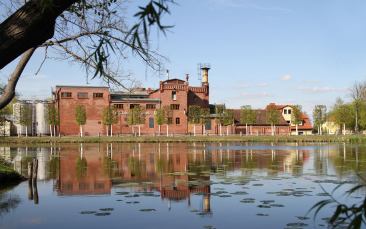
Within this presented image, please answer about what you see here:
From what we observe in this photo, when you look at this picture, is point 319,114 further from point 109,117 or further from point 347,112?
point 109,117

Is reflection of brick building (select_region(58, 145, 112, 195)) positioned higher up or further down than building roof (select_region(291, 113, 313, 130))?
further down

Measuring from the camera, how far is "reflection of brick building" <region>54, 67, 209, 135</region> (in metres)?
77.9

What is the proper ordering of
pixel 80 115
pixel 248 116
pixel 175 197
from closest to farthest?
1. pixel 175 197
2. pixel 80 115
3. pixel 248 116

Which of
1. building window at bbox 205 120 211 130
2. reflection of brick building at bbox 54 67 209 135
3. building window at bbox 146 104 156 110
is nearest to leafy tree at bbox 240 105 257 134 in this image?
building window at bbox 205 120 211 130

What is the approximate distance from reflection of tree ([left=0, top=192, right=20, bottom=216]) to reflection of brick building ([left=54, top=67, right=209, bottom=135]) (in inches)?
2327

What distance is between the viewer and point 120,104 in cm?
8062

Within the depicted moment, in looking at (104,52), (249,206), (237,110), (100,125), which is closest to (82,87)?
(100,125)

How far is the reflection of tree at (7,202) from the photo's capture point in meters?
14.6

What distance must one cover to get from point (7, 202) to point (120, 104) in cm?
6524

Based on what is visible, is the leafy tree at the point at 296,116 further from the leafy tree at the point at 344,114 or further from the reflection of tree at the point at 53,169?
the reflection of tree at the point at 53,169

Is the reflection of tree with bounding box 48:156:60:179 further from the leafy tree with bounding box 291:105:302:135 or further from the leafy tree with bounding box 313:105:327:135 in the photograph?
the leafy tree with bounding box 313:105:327:135

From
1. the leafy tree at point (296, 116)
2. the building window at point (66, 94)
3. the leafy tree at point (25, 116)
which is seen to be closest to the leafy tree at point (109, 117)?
the building window at point (66, 94)

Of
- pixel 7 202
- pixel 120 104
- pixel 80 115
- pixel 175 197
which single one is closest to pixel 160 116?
pixel 120 104

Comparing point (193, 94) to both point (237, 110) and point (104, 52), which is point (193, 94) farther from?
point (104, 52)
